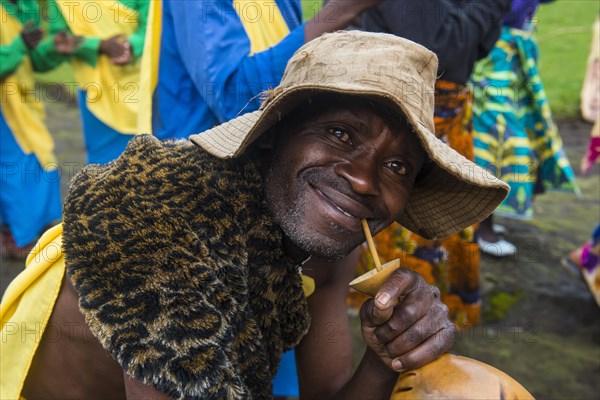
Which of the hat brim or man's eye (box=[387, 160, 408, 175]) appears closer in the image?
the hat brim

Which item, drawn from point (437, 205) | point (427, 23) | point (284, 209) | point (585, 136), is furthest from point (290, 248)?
point (585, 136)

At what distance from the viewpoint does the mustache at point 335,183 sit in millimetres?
1608

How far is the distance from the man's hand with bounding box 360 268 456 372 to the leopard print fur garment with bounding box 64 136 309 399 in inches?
11.7

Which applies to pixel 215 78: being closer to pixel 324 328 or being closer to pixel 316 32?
pixel 316 32

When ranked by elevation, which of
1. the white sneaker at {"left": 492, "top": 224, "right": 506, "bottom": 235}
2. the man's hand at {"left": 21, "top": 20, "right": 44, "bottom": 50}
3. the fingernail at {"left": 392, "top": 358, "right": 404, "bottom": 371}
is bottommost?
the white sneaker at {"left": 492, "top": 224, "right": 506, "bottom": 235}

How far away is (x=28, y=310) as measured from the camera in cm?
170

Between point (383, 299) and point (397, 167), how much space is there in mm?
363

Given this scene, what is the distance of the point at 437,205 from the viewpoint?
1.94 metres

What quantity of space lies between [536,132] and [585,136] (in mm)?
4014

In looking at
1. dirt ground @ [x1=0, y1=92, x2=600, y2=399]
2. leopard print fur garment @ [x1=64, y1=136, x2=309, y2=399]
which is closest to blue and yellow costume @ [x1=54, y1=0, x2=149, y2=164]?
dirt ground @ [x1=0, y1=92, x2=600, y2=399]

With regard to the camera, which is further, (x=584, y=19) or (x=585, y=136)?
(x=584, y=19)

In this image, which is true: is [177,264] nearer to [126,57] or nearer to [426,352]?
A: [426,352]

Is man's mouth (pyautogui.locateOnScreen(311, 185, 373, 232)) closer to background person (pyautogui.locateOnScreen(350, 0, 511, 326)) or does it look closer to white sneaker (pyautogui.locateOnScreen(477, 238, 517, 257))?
background person (pyautogui.locateOnScreen(350, 0, 511, 326))

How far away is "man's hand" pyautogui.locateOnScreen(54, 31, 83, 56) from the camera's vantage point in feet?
12.0
